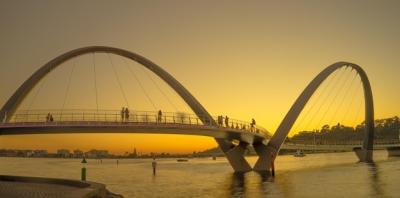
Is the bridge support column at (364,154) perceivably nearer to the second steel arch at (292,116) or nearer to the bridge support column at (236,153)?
the second steel arch at (292,116)

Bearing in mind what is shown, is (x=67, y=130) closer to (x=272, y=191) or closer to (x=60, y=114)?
(x=60, y=114)

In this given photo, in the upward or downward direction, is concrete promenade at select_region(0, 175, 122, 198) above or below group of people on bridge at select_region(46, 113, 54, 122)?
below

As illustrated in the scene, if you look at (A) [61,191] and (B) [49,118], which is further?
(B) [49,118]

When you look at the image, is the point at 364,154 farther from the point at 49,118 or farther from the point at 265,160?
the point at 49,118

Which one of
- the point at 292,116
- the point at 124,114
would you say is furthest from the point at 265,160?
the point at 124,114

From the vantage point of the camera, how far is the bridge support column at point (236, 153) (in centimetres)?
5000

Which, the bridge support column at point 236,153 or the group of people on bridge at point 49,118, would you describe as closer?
the group of people on bridge at point 49,118

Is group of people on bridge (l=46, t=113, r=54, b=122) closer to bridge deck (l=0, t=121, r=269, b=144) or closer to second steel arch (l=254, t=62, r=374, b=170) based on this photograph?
bridge deck (l=0, t=121, r=269, b=144)

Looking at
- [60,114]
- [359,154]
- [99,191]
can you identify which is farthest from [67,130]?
[359,154]

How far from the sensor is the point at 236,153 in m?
51.6

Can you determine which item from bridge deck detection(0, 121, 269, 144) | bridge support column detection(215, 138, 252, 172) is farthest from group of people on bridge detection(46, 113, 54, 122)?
bridge support column detection(215, 138, 252, 172)

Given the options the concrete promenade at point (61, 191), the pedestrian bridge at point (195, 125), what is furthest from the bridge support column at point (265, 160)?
the concrete promenade at point (61, 191)

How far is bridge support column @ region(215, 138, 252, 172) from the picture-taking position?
164ft

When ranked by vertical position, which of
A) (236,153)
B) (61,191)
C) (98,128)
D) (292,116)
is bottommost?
(61,191)
